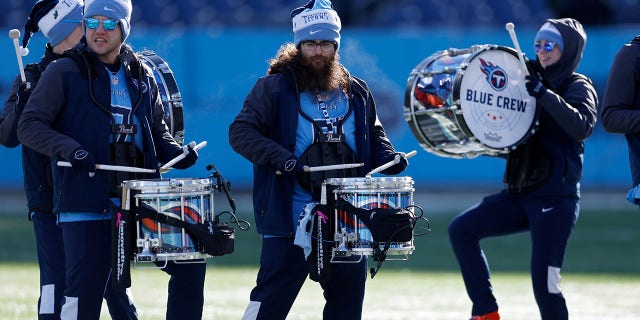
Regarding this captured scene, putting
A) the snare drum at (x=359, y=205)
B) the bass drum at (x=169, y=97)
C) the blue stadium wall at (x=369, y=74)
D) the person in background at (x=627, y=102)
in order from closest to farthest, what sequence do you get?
the snare drum at (x=359, y=205), the person in background at (x=627, y=102), the bass drum at (x=169, y=97), the blue stadium wall at (x=369, y=74)

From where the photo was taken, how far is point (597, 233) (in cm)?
1558

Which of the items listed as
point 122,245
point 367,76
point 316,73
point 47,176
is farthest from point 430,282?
point 367,76

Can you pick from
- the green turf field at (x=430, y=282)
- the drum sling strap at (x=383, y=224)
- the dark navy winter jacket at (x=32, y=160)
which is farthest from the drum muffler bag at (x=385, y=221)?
the green turf field at (x=430, y=282)

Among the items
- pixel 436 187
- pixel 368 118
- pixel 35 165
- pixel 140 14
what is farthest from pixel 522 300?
pixel 140 14

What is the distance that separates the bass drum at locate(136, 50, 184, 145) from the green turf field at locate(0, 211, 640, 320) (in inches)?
83.9

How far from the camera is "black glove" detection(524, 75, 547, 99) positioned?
807 centimetres

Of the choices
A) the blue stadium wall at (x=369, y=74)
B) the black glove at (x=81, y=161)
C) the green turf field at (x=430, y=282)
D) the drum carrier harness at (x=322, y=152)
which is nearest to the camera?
the black glove at (x=81, y=161)

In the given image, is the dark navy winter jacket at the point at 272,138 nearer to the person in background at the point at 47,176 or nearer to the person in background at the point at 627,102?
the person in background at the point at 47,176

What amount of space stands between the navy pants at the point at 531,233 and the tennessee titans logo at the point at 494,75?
720 millimetres

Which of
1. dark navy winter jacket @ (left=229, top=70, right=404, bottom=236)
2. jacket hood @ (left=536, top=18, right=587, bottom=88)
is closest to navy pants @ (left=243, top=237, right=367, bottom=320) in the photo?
dark navy winter jacket @ (left=229, top=70, right=404, bottom=236)

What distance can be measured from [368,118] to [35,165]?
200 centimetres

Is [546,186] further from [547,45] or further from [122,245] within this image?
[122,245]

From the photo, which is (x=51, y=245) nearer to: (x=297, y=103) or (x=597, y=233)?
(x=297, y=103)

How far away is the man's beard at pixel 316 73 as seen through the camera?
699 cm
